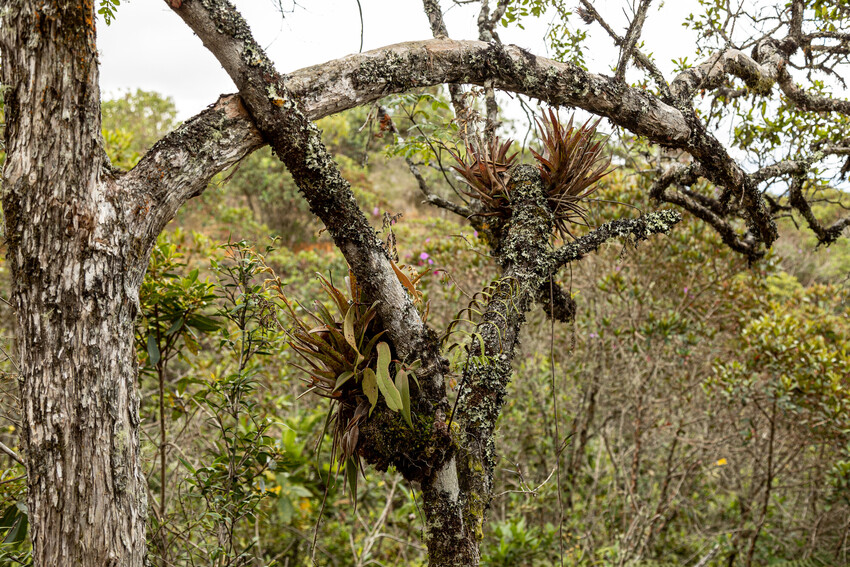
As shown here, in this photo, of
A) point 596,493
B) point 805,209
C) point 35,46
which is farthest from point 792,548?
point 35,46

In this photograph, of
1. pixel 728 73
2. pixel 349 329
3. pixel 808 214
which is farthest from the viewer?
pixel 808 214

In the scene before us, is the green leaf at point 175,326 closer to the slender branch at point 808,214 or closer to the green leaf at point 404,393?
the green leaf at point 404,393

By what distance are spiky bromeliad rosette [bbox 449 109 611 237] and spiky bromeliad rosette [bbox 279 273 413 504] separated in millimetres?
801

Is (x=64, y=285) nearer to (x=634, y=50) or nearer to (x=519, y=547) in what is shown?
(x=634, y=50)

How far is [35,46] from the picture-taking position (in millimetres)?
1217

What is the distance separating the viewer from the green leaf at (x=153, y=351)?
7.43 feet

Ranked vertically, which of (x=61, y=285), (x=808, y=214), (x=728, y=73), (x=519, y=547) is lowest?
(x=519, y=547)

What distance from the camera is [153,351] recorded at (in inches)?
90.3

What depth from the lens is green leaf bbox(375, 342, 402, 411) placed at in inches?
65.4

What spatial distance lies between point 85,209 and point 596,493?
4995 mm

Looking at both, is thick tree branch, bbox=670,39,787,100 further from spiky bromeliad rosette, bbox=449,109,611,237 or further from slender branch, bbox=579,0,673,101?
spiky bromeliad rosette, bbox=449,109,611,237

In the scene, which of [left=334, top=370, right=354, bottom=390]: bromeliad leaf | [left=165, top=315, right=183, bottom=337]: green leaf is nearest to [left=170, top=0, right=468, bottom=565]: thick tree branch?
[left=334, top=370, right=354, bottom=390]: bromeliad leaf

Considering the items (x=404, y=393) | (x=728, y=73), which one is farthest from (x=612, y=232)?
(x=728, y=73)

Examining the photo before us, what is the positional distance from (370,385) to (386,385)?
10 centimetres
